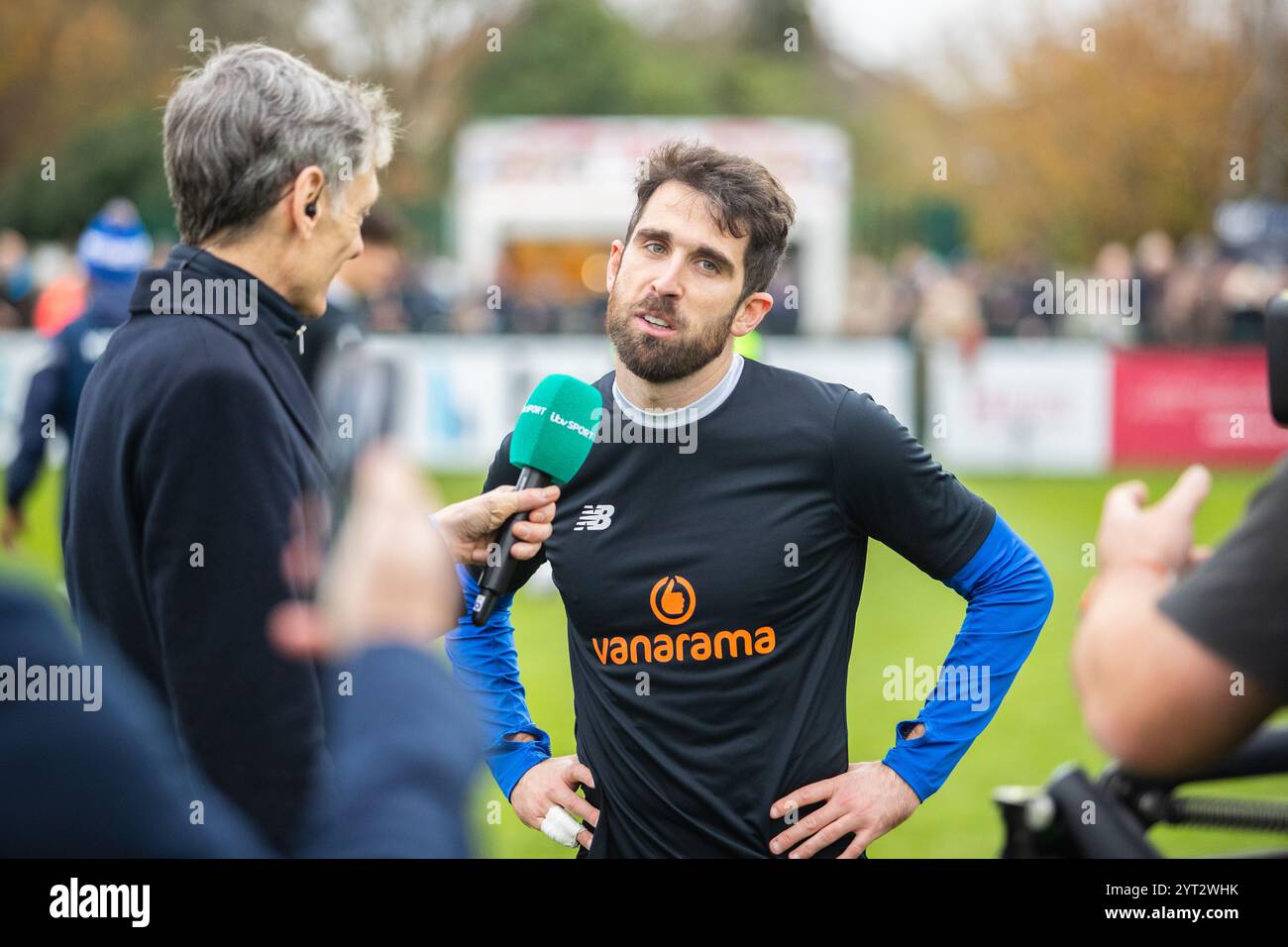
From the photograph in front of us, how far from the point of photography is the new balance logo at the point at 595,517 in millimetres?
3066

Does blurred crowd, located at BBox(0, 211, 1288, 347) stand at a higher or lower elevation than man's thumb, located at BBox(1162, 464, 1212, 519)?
higher

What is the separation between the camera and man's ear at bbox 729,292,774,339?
10.4ft

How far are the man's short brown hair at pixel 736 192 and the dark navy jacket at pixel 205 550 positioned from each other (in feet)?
3.48

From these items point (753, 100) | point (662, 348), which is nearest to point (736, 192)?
point (662, 348)

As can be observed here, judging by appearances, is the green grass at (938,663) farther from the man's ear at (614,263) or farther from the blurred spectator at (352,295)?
the blurred spectator at (352,295)

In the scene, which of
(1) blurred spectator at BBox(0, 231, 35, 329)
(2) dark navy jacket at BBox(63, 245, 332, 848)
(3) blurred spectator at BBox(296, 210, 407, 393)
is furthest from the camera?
(1) blurred spectator at BBox(0, 231, 35, 329)

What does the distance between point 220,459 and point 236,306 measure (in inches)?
14.1

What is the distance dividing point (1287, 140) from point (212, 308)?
24031mm

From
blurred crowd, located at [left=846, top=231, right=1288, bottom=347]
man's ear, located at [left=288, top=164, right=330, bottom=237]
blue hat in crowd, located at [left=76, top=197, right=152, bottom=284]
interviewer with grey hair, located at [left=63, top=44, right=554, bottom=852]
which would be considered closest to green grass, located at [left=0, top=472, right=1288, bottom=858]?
interviewer with grey hair, located at [left=63, top=44, right=554, bottom=852]

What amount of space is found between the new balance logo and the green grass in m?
0.78

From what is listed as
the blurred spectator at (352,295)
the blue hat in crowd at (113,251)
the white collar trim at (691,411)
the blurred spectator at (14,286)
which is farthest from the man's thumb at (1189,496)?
the blurred spectator at (14,286)

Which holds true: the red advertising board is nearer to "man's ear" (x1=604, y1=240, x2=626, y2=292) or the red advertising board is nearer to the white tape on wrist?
"man's ear" (x1=604, y1=240, x2=626, y2=292)

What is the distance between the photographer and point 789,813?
2.93 metres
